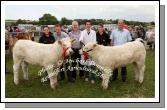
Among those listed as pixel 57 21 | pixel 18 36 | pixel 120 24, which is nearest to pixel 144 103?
pixel 120 24

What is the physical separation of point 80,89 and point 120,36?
183cm

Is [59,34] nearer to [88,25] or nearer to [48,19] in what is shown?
[48,19]

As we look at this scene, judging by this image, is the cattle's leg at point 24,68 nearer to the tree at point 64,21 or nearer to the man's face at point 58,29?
the man's face at point 58,29

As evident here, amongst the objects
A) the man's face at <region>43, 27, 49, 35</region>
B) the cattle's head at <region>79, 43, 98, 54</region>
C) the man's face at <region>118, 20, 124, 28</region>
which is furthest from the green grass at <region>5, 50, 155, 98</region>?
the man's face at <region>118, 20, 124, 28</region>

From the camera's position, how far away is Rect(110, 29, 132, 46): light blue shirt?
9422 millimetres

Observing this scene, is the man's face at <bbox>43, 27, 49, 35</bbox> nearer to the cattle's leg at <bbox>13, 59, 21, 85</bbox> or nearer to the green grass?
the cattle's leg at <bbox>13, 59, 21, 85</bbox>

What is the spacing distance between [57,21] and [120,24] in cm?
169

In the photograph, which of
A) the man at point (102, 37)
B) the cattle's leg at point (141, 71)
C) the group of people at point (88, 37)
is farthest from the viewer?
the man at point (102, 37)

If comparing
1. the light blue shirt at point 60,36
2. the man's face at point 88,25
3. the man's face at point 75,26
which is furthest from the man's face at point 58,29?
the man's face at point 88,25

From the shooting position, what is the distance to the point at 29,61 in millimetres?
9242

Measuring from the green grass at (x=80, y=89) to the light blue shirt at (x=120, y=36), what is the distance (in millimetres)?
1197

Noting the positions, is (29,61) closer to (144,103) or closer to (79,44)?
(79,44)

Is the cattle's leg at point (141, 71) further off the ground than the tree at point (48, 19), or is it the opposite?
the tree at point (48, 19)

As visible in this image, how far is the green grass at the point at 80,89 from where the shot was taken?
337 inches
